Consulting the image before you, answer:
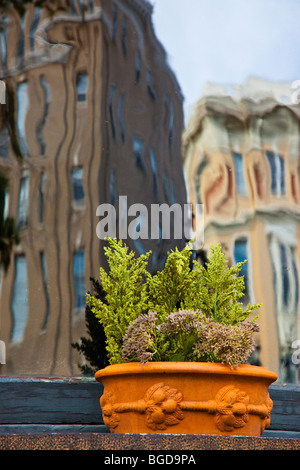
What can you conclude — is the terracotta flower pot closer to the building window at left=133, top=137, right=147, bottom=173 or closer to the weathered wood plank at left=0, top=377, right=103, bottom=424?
the weathered wood plank at left=0, top=377, right=103, bottom=424

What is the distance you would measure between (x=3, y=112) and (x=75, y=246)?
0.77 m

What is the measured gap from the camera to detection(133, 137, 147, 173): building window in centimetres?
350

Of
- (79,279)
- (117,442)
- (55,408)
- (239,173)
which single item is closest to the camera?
(117,442)

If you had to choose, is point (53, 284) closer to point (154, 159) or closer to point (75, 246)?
point (75, 246)

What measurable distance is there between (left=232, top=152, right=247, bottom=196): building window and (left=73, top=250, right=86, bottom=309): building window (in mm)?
877

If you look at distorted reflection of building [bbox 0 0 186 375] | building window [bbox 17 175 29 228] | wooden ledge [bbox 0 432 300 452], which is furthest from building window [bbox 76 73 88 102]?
wooden ledge [bbox 0 432 300 452]

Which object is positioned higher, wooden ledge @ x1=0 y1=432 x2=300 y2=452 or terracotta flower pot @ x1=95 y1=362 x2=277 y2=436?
terracotta flower pot @ x1=95 y1=362 x2=277 y2=436

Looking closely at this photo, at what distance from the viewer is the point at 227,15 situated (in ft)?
12.5

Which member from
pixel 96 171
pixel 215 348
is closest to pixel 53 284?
pixel 96 171

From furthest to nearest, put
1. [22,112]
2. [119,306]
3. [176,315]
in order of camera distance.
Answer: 1. [22,112]
2. [119,306]
3. [176,315]

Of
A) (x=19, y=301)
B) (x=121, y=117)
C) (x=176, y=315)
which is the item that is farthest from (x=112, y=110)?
(x=176, y=315)

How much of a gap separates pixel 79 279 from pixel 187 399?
3.54 feet

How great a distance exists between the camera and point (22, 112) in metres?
3.48

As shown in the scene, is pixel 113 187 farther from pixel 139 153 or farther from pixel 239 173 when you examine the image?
pixel 239 173
